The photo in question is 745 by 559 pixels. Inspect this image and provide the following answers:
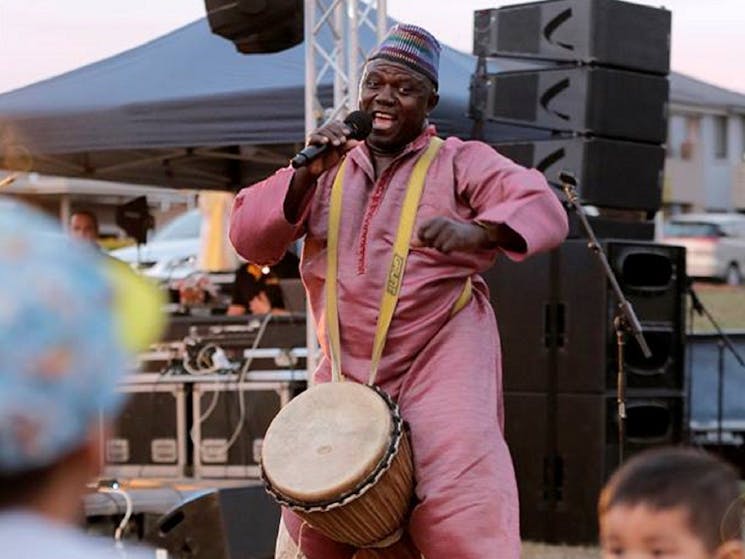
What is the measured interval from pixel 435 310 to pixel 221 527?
2417 millimetres

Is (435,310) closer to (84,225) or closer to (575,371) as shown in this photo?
(575,371)

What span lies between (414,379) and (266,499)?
8.05 feet

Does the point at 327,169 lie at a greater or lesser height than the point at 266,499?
greater

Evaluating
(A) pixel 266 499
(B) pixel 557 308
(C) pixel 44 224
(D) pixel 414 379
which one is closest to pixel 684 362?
(B) pixel 557 308

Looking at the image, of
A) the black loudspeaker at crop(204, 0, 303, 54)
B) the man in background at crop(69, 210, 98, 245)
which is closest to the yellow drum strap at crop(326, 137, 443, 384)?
the black loudspeaker at crop(204, 0, 303, 54)

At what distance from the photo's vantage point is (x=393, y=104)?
14.4 ft

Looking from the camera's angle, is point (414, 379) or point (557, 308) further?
point (557, 308)

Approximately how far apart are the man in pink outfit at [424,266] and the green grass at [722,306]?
1338cm

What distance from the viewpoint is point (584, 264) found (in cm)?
817

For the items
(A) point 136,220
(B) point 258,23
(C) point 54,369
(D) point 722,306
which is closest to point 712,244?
(D) point 722,306

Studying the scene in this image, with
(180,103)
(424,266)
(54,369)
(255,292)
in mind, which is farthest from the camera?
(255,292)

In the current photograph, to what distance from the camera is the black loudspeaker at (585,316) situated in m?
8.14

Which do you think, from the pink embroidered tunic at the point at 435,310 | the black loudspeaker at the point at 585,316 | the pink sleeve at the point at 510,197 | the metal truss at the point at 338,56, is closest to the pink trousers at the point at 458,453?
the pink embroidered tunic at the point at 435,310

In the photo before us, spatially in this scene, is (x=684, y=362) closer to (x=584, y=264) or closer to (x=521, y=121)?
(x=584, y=264)
